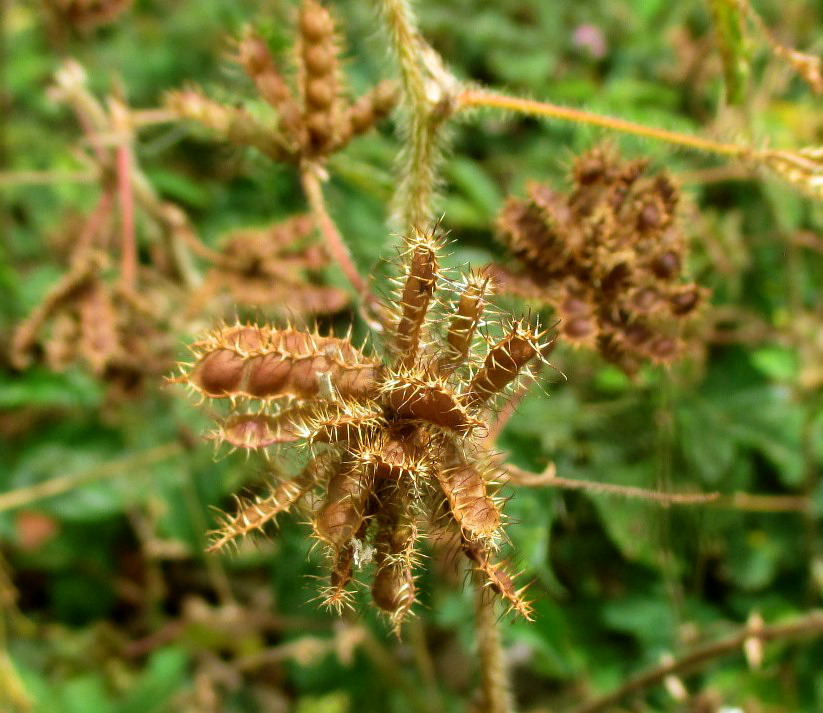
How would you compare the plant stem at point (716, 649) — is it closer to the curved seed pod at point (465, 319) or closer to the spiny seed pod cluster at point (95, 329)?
the curved seed pod at point (465, 319)

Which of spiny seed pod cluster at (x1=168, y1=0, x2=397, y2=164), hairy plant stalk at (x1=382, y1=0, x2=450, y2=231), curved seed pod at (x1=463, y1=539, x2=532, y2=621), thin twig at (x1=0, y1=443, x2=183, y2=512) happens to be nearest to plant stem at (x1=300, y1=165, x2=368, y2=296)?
spiny seed pod cluster at (x1=168, y1=0, x2=397, y2=164)

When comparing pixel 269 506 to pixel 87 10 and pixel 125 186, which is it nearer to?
pixel 125 186

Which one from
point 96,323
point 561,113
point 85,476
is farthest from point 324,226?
point 85,476

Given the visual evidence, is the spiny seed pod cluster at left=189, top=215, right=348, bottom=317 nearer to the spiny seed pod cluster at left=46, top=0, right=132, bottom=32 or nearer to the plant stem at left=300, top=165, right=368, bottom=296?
the plant stem at left=300, top=165, right=368, bottom=296

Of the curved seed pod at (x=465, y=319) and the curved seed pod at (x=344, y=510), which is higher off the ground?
the curved seed pod at (x=465, y=319)

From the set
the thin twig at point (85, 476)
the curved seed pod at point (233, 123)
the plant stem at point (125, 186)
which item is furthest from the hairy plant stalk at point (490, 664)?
the thin twig at point (85, 476)
